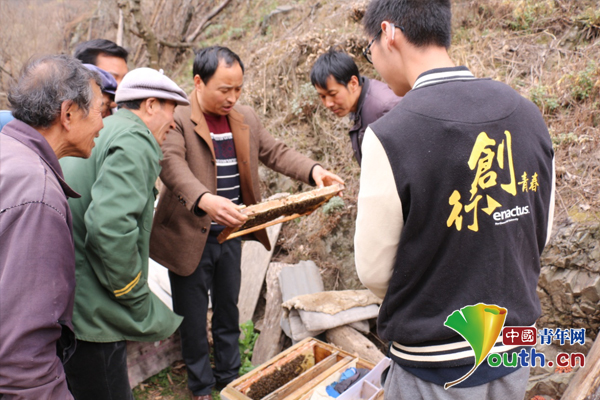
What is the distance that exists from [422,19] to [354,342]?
3127mm

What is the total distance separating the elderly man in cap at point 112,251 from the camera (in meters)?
2.38

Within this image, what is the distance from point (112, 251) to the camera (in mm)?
2363

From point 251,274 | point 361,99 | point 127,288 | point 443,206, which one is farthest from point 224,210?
point 251,274

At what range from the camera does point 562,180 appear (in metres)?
4.21

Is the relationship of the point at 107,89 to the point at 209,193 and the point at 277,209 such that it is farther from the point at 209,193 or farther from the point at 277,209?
the point at 277,209

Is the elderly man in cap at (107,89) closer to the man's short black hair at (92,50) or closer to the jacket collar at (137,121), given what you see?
the man's short black hair at (92,50)

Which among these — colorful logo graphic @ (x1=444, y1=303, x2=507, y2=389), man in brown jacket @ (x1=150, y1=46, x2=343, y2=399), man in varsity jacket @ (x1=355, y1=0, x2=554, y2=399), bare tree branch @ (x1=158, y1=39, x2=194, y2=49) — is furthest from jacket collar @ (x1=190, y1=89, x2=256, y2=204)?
bare tree branch @ (x1=158, y1=39, x2=194, y2=49)

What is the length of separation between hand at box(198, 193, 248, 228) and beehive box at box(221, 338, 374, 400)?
51.7 inches

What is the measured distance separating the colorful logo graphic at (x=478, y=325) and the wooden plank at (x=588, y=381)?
157 centimetres

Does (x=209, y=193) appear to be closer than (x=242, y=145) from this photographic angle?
Yes

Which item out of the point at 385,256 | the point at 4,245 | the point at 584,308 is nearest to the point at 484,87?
the point at 385,256

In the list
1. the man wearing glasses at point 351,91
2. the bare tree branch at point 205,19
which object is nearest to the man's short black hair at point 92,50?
the man wearing glasses at point 351,91

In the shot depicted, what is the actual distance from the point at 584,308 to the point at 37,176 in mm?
3970

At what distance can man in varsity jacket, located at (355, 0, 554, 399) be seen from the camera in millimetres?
1548
